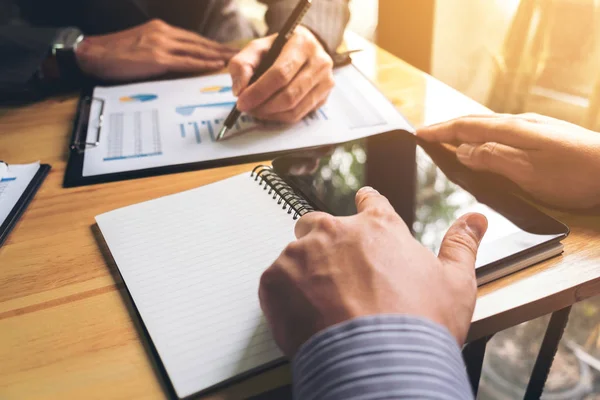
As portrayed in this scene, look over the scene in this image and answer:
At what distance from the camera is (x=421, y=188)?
0.57m

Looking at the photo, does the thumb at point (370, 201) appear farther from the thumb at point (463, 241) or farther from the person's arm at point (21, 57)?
the person's arm at point (21, 57)

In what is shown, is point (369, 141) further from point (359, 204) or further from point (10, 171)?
point (10, 171)

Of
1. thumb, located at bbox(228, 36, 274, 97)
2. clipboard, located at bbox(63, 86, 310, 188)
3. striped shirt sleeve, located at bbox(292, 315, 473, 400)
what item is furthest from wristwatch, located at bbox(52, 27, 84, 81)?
striped shirt sleeve, located at bbox(292, 315, 473, 400)

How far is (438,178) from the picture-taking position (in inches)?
23.3

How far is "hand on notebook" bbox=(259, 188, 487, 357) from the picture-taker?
377 mm

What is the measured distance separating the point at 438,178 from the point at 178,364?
0.35 m

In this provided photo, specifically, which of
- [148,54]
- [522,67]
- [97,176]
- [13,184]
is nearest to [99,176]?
[97,176]

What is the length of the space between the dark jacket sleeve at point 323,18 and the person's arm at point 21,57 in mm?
434

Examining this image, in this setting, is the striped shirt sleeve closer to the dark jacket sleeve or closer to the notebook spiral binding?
the notebook spiral binding

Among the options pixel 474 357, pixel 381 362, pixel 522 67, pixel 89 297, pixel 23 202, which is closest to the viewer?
pixel 381 362

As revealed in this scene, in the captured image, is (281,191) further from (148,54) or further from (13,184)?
(148,54)

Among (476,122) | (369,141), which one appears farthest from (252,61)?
(476,122)

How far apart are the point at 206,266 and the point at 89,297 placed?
0.11 metres

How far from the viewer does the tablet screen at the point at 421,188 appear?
0.49 meters
